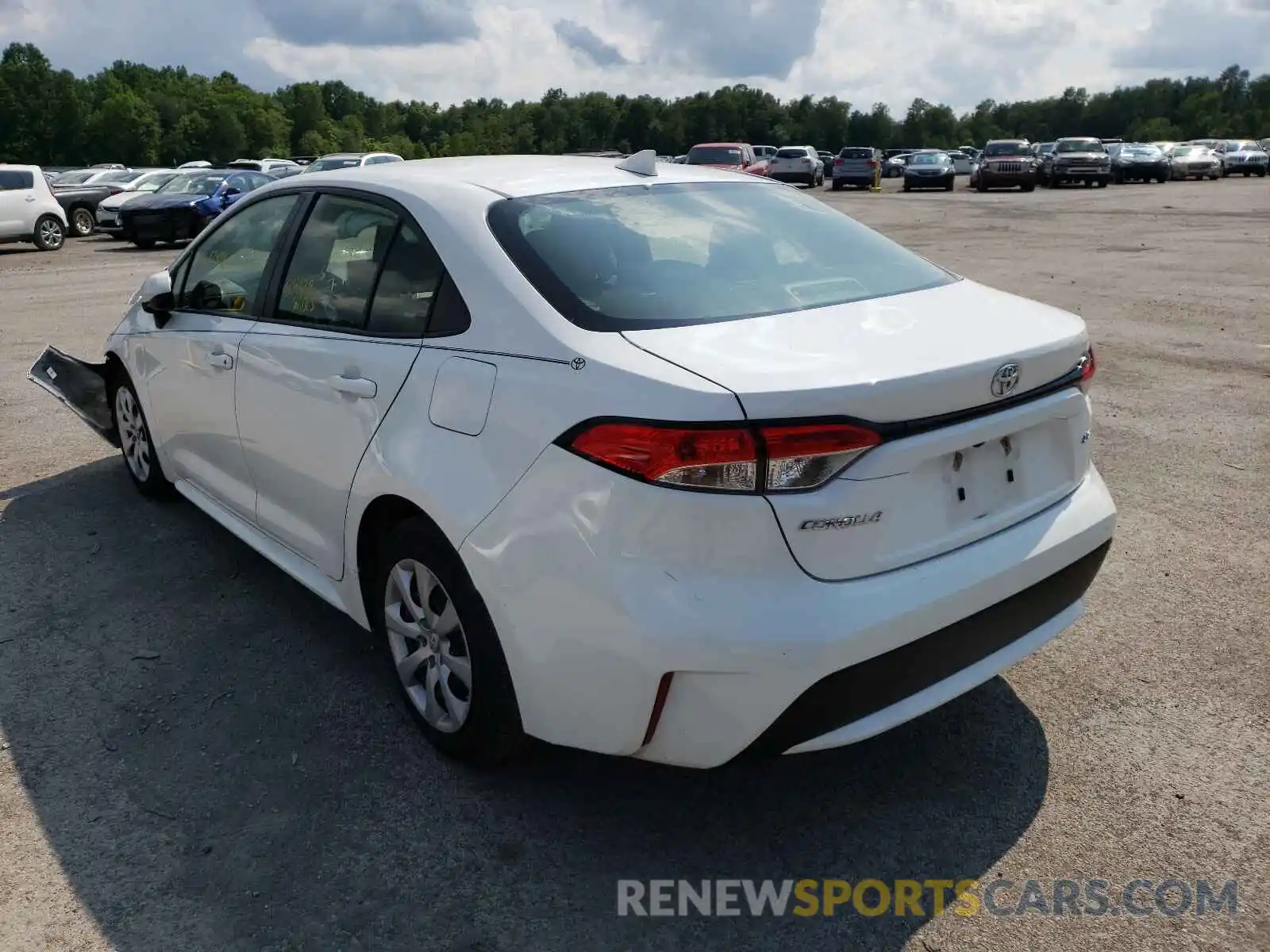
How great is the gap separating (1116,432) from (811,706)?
4.61m

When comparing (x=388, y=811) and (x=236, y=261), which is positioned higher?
(x=236, y=261)

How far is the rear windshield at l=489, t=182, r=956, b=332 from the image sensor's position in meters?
2.78

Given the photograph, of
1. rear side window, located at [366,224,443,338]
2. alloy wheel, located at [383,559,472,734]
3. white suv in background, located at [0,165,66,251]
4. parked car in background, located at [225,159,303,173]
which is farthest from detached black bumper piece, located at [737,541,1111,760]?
parked car in background, located at [225,159,303,173]

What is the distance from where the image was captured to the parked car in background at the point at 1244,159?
156 ft

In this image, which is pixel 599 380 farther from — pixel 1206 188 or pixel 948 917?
pixel 1206 188

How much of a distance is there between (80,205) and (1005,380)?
2797 cm

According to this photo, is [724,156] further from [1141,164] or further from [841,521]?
[841,521]

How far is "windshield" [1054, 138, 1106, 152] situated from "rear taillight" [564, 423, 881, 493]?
40.9 m

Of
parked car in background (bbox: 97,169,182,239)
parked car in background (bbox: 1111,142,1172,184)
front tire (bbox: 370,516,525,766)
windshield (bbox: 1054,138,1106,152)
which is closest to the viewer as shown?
front tire (bbox: 370,516,525,766)

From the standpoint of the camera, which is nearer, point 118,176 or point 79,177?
point 118,176

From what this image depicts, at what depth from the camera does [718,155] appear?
95.3 ft

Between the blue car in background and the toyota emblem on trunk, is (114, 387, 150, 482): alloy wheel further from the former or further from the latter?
the blue car in background

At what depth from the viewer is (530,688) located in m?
2.64

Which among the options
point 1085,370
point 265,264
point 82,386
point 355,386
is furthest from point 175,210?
point 1085,370
